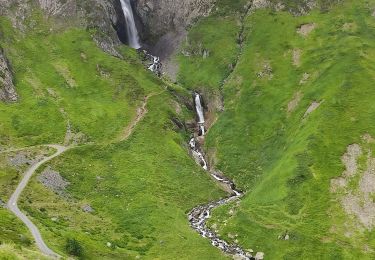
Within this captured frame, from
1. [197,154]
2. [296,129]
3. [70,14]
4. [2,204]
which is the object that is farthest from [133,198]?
[70,14]

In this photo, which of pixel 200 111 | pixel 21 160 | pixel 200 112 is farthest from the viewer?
pixel 200 111

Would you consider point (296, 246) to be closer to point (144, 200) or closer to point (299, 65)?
point (144, 200)

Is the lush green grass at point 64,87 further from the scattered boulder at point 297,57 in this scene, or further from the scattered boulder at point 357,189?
the scattered boulder at point 357,189

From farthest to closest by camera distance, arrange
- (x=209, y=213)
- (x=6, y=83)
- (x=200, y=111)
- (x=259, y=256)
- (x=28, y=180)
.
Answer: (x=200, y=111), (x=6, y=83), (x=209, y=213), (x=28, y=180), (x=259, y=256)

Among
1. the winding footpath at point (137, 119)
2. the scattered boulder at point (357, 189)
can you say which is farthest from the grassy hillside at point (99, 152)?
the scattered boulder at point (357, 189)

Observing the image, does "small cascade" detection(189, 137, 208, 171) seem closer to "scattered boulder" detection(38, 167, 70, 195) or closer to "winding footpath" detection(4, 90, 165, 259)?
"winding footpath" detection(4, 90, 165, 259)

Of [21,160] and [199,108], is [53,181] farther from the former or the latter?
[199,108]

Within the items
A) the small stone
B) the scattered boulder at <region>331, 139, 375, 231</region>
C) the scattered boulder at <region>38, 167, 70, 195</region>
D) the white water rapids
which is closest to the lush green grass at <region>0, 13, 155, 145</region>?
the scattered boulder at <region>38, 167, 70, 195</region>
